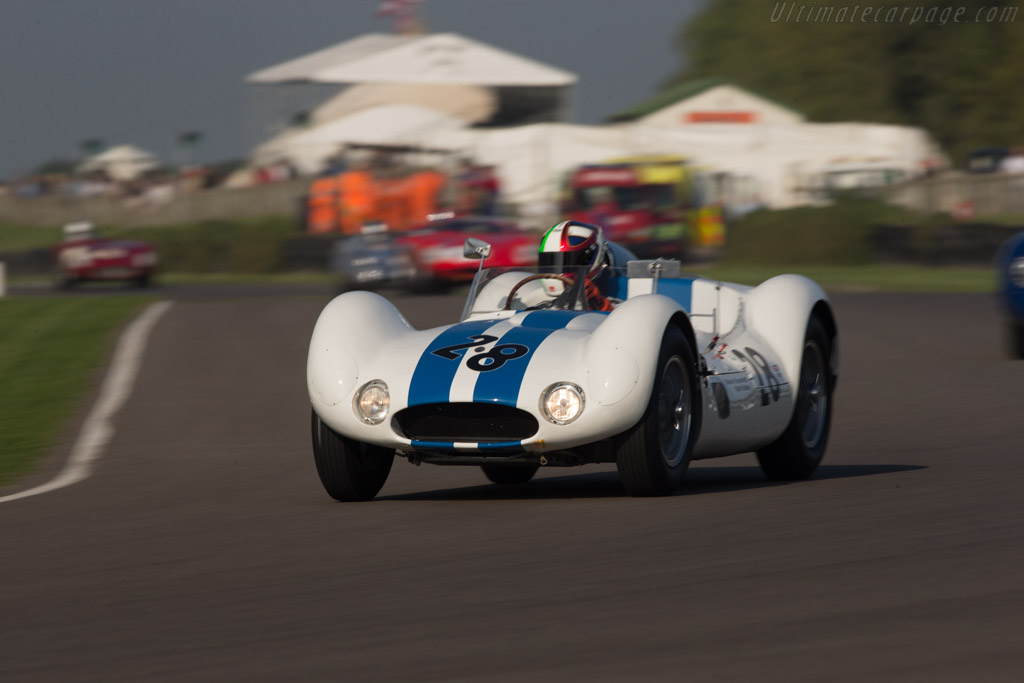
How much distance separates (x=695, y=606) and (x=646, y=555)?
2.71 ft

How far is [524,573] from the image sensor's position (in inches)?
196

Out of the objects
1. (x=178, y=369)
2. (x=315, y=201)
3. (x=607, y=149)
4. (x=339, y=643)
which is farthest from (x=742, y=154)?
(x=339, y=643)

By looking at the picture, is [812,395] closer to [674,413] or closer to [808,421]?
[808,421]

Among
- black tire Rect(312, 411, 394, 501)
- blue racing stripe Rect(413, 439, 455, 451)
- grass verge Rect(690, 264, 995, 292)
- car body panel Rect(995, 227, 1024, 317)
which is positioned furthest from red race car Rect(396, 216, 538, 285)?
blue racing stripe Rect(413, 439, 455, 451)

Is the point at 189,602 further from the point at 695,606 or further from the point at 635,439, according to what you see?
the point at 635,439

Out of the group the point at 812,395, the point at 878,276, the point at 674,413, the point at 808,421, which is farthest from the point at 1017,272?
the point at 878,276

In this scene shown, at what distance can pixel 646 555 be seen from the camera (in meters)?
5.23

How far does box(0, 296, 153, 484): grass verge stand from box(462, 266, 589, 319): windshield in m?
2.63

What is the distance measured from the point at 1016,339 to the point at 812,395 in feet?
22.4

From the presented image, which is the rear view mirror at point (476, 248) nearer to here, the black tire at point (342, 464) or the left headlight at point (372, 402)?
the black tire at point (342, 464)

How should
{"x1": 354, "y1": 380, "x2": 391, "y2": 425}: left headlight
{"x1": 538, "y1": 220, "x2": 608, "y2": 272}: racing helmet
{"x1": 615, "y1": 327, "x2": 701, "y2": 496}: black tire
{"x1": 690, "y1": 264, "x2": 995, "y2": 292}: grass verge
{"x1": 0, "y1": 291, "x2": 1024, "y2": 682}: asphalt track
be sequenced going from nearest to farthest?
1. {"x1": 0, "y1": 291, "x2": 1024, "y2": 682}: asphalt track
2. {"x1": 615, "y1": 327, "x2": 701, "y2": 496}: black tire
3. {"x1": 354, "y1": 380, "x2": 391, "y2": 425}: left headlight
4. {"x1": 538, "y1": 220, "x2": 608, "y2": 272}: racing helmet
5. {"x1": 690, "y1": 264, "x2": 995, "y2": 292}: grass verge

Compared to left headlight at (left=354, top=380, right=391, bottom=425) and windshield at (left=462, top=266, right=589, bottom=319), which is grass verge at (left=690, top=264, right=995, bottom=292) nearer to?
windshield at (left=462, top=266, right=589, bottom=319)

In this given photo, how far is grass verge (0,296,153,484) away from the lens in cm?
1016

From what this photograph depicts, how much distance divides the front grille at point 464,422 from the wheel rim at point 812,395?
1.96 m
